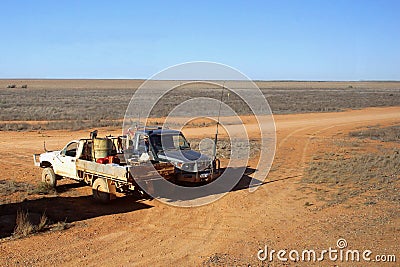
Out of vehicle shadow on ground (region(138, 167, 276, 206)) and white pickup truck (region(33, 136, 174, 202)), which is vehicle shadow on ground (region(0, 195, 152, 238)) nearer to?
white pickup truck (region(33, 136, 174, 202))

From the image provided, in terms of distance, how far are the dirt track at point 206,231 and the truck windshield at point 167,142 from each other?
5.96ft

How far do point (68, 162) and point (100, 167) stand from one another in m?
1.76

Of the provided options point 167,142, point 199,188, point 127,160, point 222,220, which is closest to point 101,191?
point 127,160

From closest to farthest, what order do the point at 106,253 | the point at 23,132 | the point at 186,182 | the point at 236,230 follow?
the point at 106,253, the point at 236,230, the point at 186,182, the point at 23,132

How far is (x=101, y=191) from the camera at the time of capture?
1107 centimetres

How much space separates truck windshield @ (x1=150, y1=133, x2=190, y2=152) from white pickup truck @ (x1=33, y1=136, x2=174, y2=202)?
100cm

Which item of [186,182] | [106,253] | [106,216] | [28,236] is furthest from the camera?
[186,182]

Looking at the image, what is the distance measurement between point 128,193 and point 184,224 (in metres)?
2.45

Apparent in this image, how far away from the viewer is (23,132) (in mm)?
27203

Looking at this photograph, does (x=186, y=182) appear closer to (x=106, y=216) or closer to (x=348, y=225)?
(x=106, y=216)

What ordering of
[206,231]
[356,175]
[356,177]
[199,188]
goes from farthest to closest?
[356,175] → [356,177] → [199,188] → [206,231]

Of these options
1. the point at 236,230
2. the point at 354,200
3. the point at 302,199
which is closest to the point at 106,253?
the point at 236,230

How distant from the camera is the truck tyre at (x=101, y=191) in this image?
431 inches

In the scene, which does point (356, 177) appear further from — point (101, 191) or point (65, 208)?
point (65, 208)
